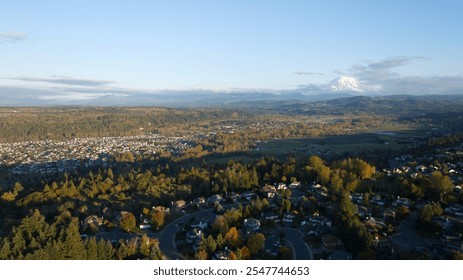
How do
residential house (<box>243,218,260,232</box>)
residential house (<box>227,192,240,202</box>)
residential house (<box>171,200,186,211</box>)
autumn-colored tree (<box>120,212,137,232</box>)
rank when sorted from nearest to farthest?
residential house (<box>243,218,260,232</box>)
autumn-colored tree (<box>120,212,137,232</box>)
residential house (<box>171,200,186,211</box>)
residential house (<box>227,192,240,202</box>)

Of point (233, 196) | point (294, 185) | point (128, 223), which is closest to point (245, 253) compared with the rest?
point (128, 223)

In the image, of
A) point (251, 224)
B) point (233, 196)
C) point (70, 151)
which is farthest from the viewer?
point (70, 151)

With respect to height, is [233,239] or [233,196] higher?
[233,239]

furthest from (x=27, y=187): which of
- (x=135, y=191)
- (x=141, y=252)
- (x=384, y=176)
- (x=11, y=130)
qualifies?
(x=11, y=130)

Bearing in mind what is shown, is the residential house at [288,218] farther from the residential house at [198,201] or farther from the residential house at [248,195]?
the residential house at [198,201]

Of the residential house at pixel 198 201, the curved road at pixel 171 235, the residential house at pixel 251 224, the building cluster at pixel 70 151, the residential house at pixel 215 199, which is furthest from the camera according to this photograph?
the building cluster at pixel 70 151

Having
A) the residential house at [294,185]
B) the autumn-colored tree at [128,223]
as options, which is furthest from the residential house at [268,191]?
the autumn-colored tree at [128,223]

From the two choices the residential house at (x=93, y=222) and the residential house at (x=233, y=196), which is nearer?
the residential house at (x=93, y=222)

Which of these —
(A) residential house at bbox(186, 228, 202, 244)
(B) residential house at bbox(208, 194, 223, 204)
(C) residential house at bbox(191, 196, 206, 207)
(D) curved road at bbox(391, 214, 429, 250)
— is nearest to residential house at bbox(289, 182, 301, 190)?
(B) residential house at bbox(208, 194, 223, 204)

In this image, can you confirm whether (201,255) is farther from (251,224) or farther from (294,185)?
(294,185)

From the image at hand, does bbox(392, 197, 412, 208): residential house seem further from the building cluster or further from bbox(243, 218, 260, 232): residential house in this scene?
the building cluster

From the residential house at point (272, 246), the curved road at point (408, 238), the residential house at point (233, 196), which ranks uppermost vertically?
the curved road at point (408, 238)

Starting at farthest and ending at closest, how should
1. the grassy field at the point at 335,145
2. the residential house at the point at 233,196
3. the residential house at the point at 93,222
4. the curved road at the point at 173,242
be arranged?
the grassy field at the point at 335,145
the residential house at the point at 233,196
the residential house at the point at 93,222
the curved road at the point at 173,242
